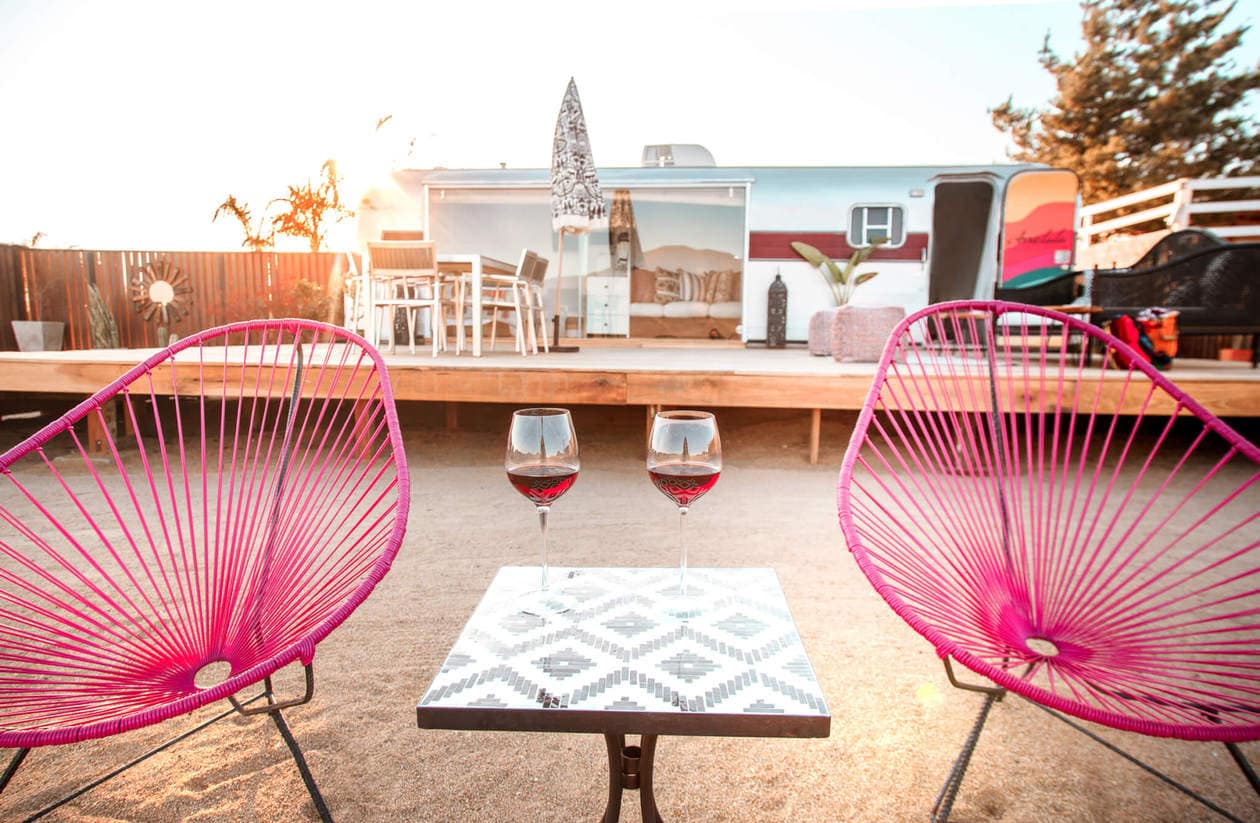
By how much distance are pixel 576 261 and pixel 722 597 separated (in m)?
7.16

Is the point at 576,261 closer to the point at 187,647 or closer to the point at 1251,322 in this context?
the point at 1251,322

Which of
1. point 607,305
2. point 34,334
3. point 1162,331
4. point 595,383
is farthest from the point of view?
point 607,305

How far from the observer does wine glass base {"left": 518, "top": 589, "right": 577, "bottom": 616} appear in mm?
989

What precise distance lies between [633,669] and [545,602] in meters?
0.23

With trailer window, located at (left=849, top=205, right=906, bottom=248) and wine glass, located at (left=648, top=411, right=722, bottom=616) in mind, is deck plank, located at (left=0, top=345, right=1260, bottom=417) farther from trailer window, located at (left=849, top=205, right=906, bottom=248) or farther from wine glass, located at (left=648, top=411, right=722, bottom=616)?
trailer window, located at (left=849, top=205, right=906, bottom=248)

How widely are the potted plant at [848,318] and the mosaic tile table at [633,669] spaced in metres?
4.16

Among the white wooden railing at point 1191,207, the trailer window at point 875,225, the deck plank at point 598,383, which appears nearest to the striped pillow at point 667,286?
the trailer window at point 875,225

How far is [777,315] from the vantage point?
7.28m

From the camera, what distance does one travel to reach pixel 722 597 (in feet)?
3.45

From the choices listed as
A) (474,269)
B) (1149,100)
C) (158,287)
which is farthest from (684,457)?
(1149,100)

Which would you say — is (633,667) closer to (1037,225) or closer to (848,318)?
(848,318)

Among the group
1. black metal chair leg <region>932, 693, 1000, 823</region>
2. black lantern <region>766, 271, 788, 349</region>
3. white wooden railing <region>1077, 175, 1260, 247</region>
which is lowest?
black metal chair leg <region>932, 693, 1000, 823</region>

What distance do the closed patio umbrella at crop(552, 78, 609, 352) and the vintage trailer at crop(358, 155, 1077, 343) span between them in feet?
4.76

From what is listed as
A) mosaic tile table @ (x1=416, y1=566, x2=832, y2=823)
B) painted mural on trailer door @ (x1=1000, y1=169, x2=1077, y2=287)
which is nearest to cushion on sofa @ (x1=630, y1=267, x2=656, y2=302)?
painted mural on trailer door @ (x1=1000, y1=169, x2=1077, y2=287)
